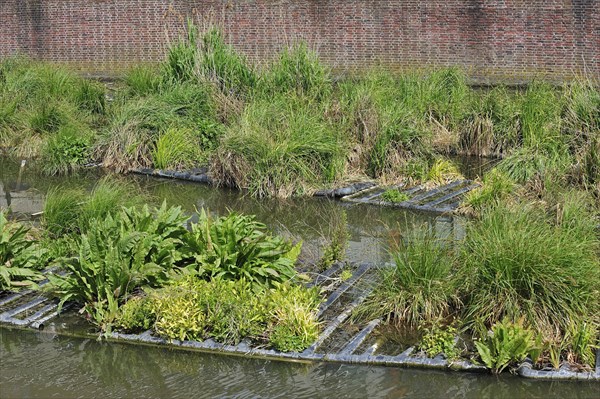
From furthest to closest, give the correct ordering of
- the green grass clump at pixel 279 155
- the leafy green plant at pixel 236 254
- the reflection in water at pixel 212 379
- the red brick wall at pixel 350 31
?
the red brick wall at pixel 350 31
the green grass clump at pixel 279 155
the leafy green plant at pixel 236 254
the reflection in water at pixel 212 379

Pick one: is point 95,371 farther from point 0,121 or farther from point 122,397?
point 0,121

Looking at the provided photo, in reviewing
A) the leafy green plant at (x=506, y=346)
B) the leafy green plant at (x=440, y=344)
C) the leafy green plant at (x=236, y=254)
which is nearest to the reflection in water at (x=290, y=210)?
the leafy green plant at (x=236, y=254)

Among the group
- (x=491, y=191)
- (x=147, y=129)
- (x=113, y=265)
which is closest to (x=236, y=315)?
(x=113, y=265)

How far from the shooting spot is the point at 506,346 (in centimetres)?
636

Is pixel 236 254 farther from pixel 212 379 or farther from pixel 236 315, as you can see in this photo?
pixel 212 379

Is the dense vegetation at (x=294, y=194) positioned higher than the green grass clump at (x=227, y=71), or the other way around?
the green grass clump at (x=227, y=71)

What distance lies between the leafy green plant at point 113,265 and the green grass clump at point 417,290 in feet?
5.60

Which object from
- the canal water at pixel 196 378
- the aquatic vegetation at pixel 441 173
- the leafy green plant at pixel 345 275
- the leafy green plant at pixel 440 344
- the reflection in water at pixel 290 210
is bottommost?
the canal water at pixel 196 378

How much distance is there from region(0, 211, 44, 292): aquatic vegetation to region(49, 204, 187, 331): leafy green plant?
0.40 meters

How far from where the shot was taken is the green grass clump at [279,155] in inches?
464

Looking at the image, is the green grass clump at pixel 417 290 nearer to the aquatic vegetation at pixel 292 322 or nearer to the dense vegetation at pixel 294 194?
the dense vegetation at pixel 294 194

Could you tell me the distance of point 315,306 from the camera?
7.34 metres

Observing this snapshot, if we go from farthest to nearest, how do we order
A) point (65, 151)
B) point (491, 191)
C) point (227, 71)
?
point (227, 71), point (65, 151), point (491, 191)

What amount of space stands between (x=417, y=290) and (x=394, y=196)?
4.05 metres
